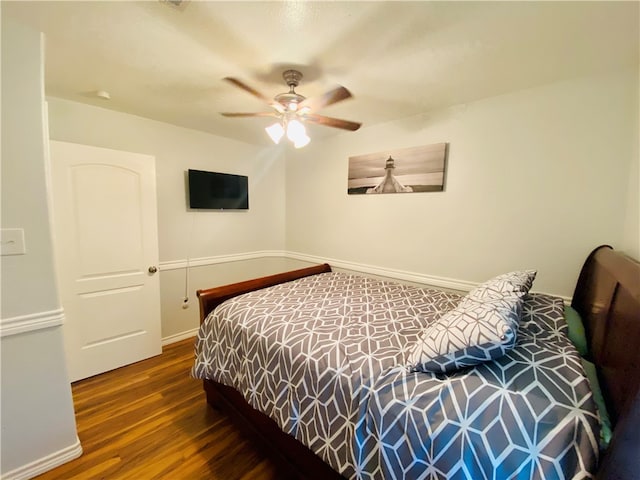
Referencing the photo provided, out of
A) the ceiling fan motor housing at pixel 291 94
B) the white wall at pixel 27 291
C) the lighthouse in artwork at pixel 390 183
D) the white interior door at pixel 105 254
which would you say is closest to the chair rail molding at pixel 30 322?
the white wall at pixel 27 291

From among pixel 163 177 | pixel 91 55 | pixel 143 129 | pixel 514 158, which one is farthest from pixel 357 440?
pixel 143 129

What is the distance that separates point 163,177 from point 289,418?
258 cm

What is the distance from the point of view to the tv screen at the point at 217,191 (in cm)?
291

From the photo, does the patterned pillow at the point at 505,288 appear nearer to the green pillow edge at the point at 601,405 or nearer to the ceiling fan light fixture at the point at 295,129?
the green pillow edge at the point at 601,405

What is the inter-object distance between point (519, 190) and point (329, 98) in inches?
62.1

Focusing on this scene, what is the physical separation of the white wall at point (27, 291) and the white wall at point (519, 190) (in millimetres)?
2470

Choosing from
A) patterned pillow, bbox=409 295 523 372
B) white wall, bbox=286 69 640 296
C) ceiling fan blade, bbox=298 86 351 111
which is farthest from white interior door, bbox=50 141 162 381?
patterned pillow, bbox=409 295 523 372

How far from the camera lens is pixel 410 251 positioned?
261 centimetres

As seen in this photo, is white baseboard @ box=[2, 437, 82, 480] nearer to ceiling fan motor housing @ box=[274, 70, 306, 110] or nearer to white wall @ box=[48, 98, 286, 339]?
white wall @ box=[48, 98, 286, 339]

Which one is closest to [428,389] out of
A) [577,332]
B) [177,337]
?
[577,332]

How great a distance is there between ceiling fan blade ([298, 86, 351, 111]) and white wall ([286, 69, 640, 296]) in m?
1.11

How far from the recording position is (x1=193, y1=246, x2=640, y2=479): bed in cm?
79

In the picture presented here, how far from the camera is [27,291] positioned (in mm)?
1355

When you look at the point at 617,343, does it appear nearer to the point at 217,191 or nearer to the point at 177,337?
the point at 217,191
